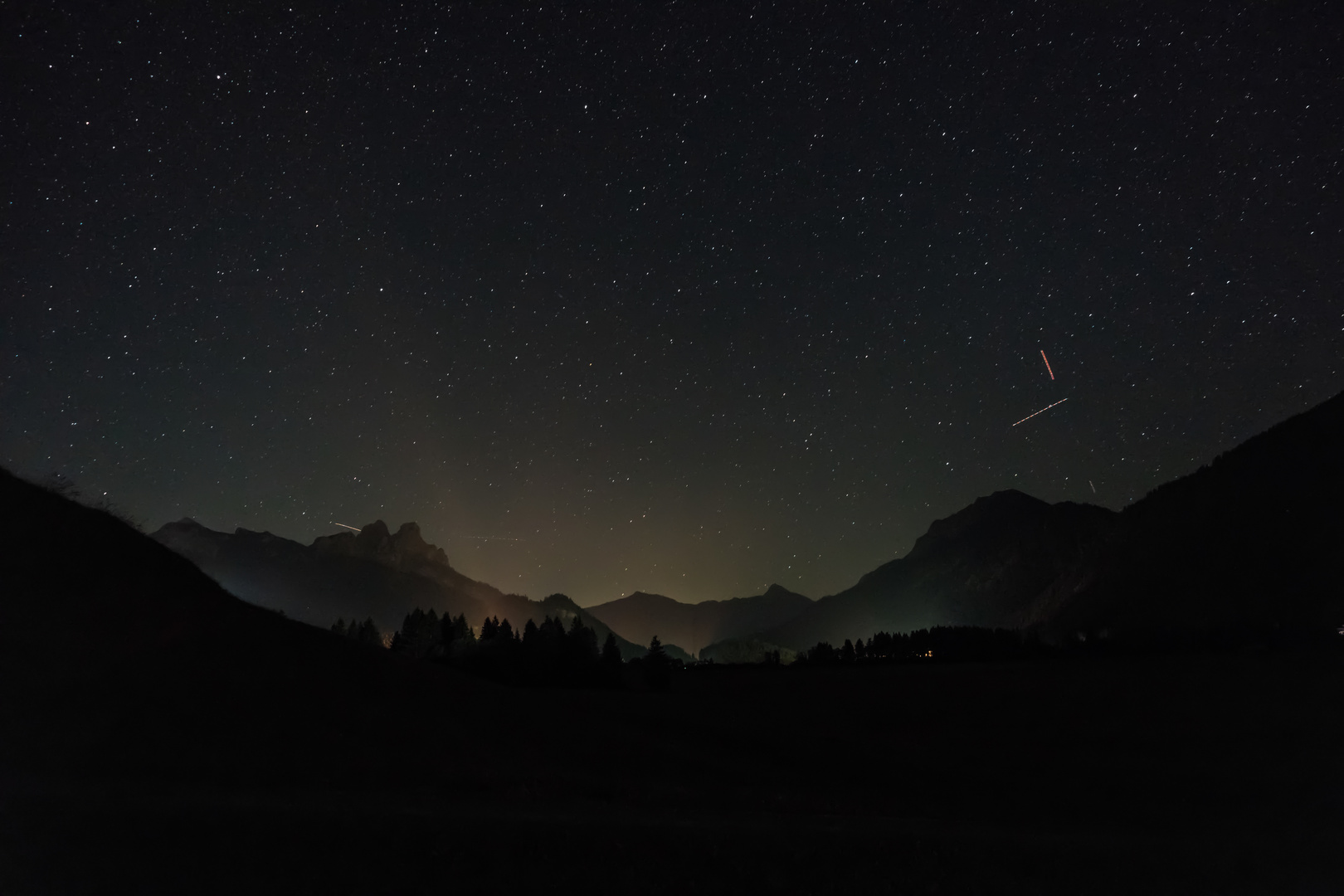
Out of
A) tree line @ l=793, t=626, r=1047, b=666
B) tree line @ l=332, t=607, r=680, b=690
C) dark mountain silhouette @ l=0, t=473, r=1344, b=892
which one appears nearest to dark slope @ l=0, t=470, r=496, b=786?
dark mountain silhouette @ l=0, t=473, r=1344, b=892

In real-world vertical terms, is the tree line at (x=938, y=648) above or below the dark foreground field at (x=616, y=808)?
above

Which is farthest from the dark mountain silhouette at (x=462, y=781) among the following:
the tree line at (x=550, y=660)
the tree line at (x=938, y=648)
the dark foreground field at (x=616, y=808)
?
the tree line at (x=938, y=648)

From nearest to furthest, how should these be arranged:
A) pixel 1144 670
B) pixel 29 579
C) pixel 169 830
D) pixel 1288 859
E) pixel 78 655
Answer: pixel 169 830 → pixel 1288 859 → pixel 78 655 → pixel 29 579 → pixel 1144 670

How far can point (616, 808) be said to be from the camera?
74.2 ft

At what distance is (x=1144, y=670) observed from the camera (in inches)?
3004

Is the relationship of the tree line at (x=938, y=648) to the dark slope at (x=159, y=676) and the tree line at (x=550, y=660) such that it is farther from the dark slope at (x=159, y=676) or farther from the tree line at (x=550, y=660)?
the dark slope at (x=159, y=676)

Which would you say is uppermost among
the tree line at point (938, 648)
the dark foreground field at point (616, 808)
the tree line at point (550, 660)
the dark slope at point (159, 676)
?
the tree line at point (938, 648)

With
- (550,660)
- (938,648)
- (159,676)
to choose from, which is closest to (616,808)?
(159,676)

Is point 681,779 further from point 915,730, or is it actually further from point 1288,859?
point 915,730

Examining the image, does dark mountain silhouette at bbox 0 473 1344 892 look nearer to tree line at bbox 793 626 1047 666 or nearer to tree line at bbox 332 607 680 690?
tree line at bbox 332 607 680 690

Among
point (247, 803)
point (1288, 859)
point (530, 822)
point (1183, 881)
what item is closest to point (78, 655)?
point (247, 803)

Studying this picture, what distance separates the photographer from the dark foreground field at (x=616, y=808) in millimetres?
17172

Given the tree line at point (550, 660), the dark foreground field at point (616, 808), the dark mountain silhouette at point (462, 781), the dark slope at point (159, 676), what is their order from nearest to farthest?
the dark foreground field at point (616, 808), the dark mountain silhouette at point (462, 781), the dark slope at point (159, 676), the tree line at point (550, 660)

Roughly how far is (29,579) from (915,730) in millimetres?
52980
